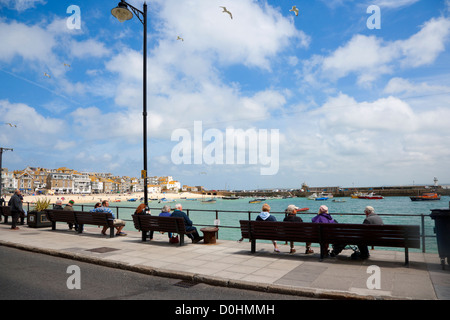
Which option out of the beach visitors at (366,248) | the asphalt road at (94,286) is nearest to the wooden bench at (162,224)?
the asphalt road at (94,286)

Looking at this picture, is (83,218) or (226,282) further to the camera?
(83,218)

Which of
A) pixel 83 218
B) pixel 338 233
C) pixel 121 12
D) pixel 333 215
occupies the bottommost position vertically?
pixel 333 215

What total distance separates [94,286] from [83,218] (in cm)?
729

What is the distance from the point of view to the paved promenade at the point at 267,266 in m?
5.58

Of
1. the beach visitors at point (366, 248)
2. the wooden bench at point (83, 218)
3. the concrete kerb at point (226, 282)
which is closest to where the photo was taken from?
the concrete kerb at point (226, 282)

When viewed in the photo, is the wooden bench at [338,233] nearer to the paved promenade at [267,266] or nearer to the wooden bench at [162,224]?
the paved promenade at [267,266]

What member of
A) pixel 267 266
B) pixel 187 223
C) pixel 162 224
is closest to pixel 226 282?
pixel 267 266

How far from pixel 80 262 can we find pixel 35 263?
3.51 ft

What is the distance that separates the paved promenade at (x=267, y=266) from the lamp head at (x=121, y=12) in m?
8.00

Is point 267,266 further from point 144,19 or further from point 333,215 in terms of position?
point 333,215

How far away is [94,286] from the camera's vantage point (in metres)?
6.14

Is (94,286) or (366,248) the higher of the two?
(366,248)
